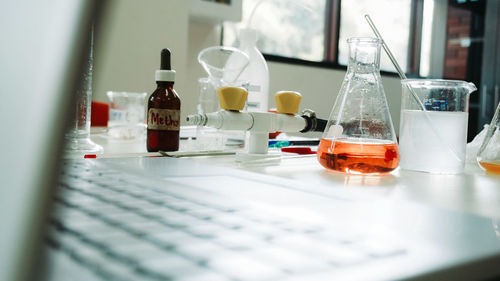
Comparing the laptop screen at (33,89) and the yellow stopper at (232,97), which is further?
the yellow stopper at (232,97)

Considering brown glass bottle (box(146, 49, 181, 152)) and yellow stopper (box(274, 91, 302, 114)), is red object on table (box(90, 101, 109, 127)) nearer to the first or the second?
brown glass bottle (box(146, 49, 181, 152))

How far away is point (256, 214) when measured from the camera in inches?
14.2

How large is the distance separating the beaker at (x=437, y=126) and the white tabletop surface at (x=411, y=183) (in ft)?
0.08

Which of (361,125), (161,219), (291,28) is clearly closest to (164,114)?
(361,125)

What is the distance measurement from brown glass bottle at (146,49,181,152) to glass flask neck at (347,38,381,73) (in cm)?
35

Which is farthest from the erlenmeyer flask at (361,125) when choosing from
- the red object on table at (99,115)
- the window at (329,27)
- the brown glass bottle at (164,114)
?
the window at (329,27)

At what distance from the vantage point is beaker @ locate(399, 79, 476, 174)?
2.38 feet

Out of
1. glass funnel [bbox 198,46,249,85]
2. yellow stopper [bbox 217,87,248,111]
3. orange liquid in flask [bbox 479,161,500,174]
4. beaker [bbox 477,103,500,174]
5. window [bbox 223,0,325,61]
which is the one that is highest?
window [bbox 223,0,325,61]

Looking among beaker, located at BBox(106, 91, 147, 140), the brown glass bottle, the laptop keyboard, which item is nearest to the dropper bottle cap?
the brown glass bottle

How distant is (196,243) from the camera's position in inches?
10.6

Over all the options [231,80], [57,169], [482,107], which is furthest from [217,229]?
[482,107]

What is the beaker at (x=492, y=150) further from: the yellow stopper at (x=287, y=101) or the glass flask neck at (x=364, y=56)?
the yellow stopper at (x=287, y=101)

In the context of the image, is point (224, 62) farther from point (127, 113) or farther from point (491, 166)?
point (491, 166)

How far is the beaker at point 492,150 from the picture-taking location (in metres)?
0.76
